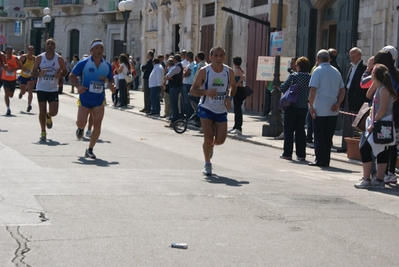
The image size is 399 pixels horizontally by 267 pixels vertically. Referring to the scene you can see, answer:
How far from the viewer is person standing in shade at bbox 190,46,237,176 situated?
11273 millimetres

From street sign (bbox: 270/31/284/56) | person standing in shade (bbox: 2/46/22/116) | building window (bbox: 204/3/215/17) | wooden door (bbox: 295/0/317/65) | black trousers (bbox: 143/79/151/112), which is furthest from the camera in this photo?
building window (bbox: 204/3/215/17)

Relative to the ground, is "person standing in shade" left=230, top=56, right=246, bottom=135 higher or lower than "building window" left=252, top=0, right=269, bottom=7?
lower

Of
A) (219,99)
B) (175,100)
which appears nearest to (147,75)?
(175,100)

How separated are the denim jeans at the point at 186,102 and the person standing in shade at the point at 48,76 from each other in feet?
18.7

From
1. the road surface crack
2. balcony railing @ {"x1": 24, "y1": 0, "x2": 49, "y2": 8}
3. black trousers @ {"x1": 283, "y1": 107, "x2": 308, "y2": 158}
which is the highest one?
balcony railing @ {"x1": 24, "y1": 0, "x2": 49, "y2": 8}

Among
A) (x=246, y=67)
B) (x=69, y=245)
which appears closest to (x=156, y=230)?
(x=69, y=245)

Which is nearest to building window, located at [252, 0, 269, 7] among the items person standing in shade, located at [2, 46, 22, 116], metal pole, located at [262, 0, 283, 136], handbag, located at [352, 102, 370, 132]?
person standing in shade, located at [2, 46, 22, 116]

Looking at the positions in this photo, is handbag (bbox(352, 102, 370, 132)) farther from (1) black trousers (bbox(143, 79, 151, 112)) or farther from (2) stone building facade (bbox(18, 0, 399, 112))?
(1) black trousers (bbox(143, 79, 151, 112))

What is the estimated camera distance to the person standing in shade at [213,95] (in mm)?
11273

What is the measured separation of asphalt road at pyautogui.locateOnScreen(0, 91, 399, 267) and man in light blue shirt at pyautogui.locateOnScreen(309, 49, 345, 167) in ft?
1.39

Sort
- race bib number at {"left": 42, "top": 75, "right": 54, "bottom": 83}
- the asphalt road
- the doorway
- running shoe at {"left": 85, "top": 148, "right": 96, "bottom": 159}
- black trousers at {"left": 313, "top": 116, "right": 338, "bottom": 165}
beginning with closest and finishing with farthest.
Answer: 1. the asphalt road
2. running shoe at {"left": 85, "top": 148, "right": 96, "bottom": 159}
3. black trousers at {"left": 313, "top": 116, "right": 338, "bottom": 165}
4. race bib number at {"left": 42, "top": 75, "right": 54, "bottom": 83}
5. the doorway

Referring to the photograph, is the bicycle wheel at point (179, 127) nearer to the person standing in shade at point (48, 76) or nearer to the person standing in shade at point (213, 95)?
the person standing in shade at point (48, 76)

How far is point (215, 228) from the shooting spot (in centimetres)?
750

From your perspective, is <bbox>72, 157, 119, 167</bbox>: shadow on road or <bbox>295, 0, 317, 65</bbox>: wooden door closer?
<bbox>72, 157, 119, 167</bbox>: shadow on road
